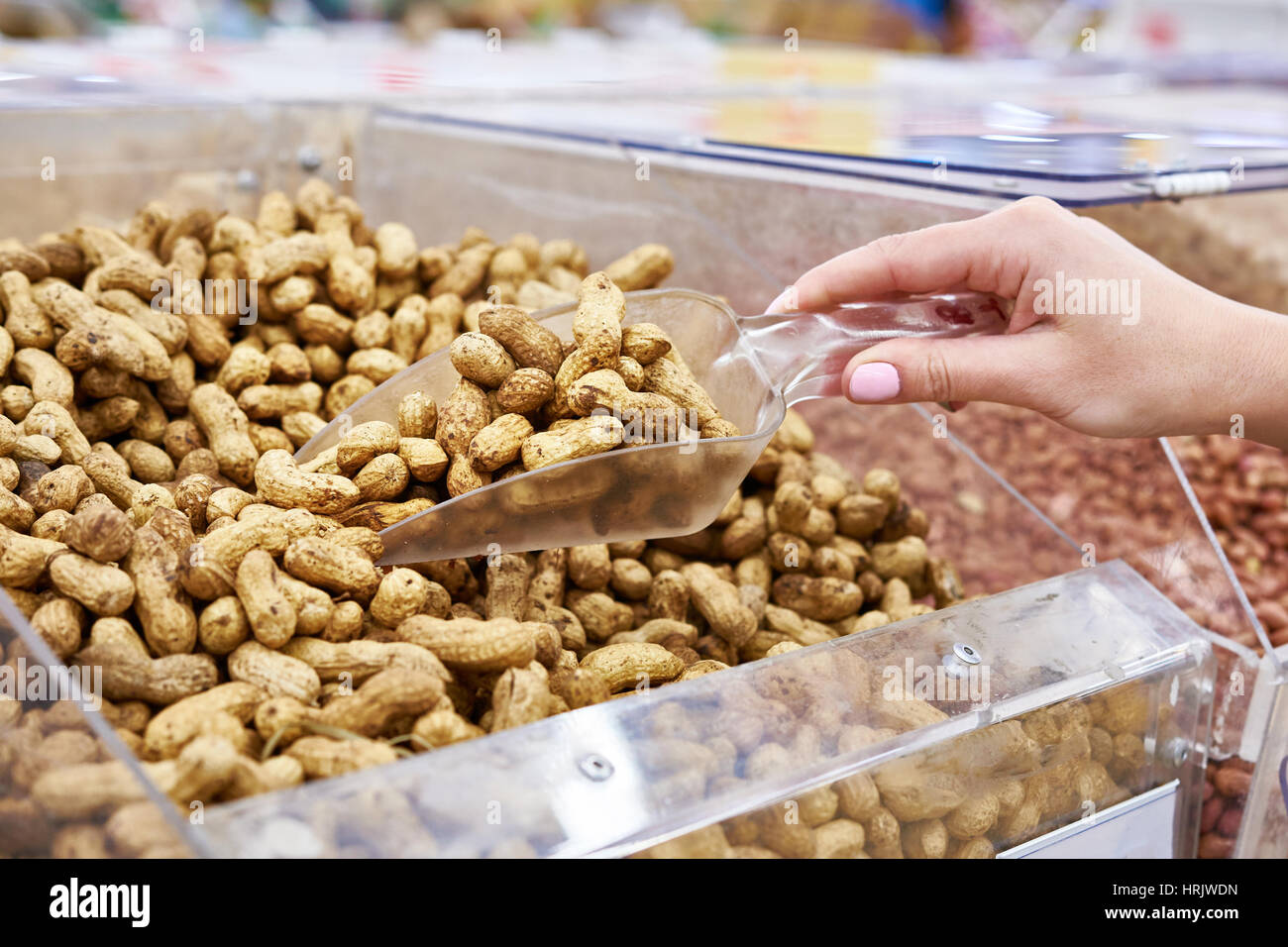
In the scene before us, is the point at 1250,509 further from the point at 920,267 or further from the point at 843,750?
the point at 843,750

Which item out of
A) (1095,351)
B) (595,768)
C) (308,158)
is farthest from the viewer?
(308,158)

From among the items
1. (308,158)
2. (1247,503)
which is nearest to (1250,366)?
(1247,503)

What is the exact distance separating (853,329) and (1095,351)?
26 cm

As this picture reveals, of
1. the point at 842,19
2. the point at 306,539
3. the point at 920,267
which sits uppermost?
the point at 842,19

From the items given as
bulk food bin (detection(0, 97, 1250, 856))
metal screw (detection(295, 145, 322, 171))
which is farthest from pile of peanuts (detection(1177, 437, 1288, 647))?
metal screw (detection(295, 145, 322, 171))

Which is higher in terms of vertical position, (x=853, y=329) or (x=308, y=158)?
(x=308, y=158)

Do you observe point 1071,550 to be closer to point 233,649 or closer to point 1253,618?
point 1253,618

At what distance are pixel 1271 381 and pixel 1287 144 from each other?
1181 millimetres

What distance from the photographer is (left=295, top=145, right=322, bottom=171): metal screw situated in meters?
1.97

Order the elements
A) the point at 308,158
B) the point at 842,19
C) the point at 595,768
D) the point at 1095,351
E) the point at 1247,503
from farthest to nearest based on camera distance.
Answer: the point at 842,19 < the point at 308,158 < the point at 1247,503 < the point at 1095,351 < the point at 595,768

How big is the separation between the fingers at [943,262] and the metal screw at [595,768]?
66cm

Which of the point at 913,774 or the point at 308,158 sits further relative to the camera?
the point at 308,158

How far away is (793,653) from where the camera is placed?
935mm

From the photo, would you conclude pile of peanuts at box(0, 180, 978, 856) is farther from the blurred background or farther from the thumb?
the blurred background
